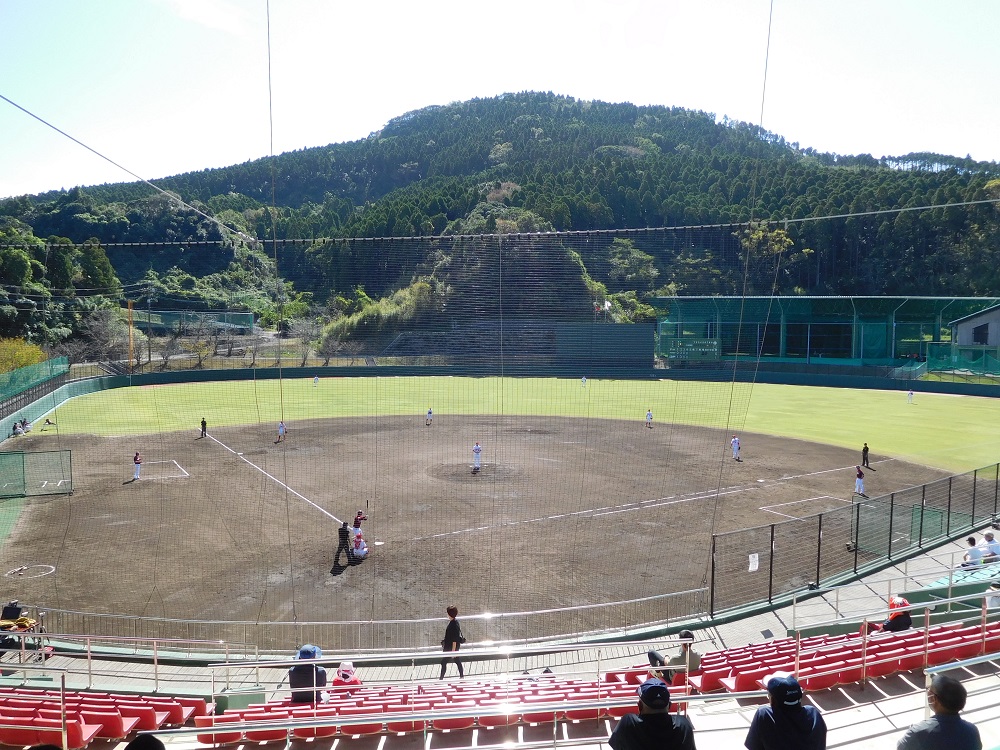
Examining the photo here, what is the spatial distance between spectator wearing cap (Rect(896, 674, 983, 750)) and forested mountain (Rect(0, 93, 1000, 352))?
8365 millimetres

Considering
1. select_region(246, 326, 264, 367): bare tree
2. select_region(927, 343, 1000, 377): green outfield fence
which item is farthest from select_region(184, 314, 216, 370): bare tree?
select_region(927, 343, 1000, 377): green outfield fence

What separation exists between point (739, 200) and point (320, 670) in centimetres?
4219

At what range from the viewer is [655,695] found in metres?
3.07

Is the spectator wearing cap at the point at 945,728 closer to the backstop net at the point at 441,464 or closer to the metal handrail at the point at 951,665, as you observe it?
the metal handrail at the point at 951,665

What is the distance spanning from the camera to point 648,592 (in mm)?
12594

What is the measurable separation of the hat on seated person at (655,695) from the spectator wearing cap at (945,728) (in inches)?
44.5

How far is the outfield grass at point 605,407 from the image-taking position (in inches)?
1134

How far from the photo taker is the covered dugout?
169 ft

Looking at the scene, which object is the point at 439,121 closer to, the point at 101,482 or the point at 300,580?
the point at 101,482

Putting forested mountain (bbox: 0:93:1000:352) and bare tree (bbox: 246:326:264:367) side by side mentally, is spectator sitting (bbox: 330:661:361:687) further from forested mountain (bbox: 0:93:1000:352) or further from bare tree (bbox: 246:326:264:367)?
bare tree (bbox: 246:326:264:367)

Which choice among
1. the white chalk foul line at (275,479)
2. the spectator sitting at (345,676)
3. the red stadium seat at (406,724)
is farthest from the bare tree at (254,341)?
the red stadium seat at (406,724)

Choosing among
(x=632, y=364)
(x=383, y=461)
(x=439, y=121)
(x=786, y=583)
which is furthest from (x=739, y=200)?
(x=439, y=121)

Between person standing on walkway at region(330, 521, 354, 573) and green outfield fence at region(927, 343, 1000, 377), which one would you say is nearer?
person standing on walkway at region(330, 521, 354, 573)

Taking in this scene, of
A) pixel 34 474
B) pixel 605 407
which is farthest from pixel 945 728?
pixel 605 407
